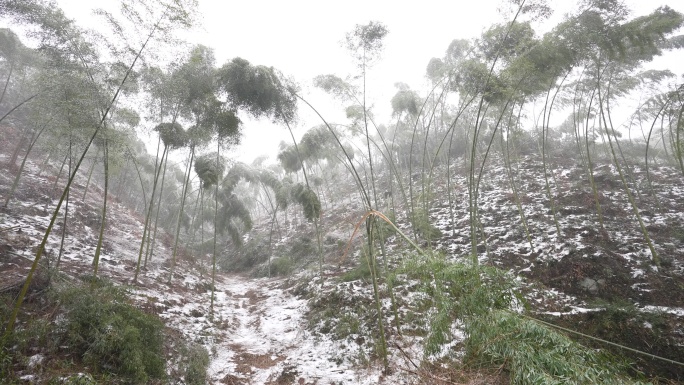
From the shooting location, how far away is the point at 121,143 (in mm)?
5516

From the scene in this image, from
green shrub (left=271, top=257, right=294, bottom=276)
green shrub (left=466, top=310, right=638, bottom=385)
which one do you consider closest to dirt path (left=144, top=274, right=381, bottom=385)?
green shrub (left=466, top=310, right=638, bottom=385)

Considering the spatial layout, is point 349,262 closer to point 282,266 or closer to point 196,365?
point 282,266

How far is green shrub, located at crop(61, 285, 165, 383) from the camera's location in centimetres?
347

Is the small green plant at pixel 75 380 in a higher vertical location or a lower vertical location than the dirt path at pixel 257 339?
higher

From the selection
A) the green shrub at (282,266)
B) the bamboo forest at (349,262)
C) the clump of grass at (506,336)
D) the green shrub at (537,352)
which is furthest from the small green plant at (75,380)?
the green shrub at (282,266)

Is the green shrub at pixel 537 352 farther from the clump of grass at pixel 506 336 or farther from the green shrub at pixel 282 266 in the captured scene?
the green shrub at pixel 282 266

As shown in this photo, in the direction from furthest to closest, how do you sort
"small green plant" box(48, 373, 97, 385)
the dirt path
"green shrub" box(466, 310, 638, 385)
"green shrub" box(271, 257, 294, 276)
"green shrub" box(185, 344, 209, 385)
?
"green shrub" box(271, 257, 294, 276), the dirt path, "green shrub" box(185, 344, 209, 385), "small green plant" box(48, 373, 97, 385), "green shrub" box(466, 310, 638, 385)

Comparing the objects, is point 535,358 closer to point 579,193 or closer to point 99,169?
point 579,193

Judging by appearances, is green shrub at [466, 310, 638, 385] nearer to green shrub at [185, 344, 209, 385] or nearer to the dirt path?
the dirt path

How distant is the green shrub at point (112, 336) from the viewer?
3.47 meters

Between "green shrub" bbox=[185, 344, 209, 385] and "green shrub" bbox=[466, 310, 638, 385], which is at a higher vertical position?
"green shrub" bbox=[466, 310, 638, 385]

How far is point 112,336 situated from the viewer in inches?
141

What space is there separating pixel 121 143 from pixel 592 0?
985cm

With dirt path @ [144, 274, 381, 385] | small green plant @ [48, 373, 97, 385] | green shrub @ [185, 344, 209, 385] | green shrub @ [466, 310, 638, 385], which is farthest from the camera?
dirt path @ [144, 274, 381, 385]
